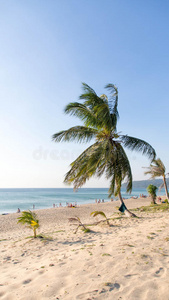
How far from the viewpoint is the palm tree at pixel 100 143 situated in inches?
401

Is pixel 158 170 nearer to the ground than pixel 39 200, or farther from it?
farther from it

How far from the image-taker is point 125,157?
1078 centimetres

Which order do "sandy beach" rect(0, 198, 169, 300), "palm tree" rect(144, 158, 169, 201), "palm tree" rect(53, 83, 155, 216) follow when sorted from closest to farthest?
1. "sandy beach" rect(0, 198, 169, 300)
2. "palm tree" rect(53, 83, 155, 216)
3. "palm tree" rect(144, 158, 169, 201)

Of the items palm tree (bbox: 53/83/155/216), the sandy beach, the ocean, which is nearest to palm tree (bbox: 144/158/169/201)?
palm tree (bbox: 53/83/155/216)

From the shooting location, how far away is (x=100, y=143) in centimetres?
1081

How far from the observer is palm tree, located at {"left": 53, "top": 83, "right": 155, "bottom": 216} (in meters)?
10.2

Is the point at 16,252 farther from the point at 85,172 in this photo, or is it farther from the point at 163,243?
the point at 85,172

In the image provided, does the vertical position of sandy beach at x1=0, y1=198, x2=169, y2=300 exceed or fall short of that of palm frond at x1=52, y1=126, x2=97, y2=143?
it falls short

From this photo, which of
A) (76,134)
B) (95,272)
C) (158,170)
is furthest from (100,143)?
(158,170)

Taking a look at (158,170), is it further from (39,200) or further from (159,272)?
(39,200)

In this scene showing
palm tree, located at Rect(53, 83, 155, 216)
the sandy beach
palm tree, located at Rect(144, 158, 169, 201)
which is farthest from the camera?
palm tree, located at Rect(144, 158, 169, 201)

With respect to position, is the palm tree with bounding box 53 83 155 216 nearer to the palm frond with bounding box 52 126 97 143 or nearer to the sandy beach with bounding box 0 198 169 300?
the palm frond with bounding box 52 126 97 143

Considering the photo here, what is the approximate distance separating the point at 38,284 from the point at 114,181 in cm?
820

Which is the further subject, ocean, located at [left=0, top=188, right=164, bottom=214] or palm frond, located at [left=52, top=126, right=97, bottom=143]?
ocean, located at [left=0, top=188, right=164, bottom=214]
